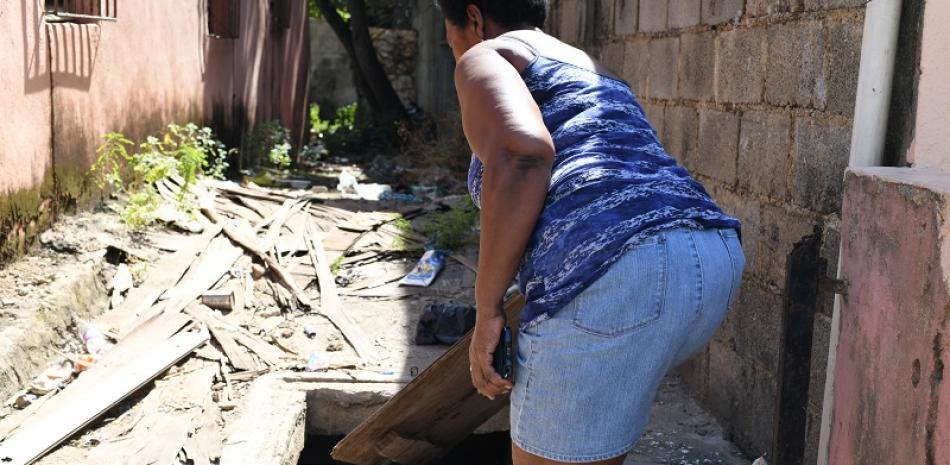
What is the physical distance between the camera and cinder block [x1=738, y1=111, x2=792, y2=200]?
11.0 ft

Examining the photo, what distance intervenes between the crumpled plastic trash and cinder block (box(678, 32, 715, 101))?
68.9 inches

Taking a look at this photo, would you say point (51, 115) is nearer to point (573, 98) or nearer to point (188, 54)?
point (188, 54)

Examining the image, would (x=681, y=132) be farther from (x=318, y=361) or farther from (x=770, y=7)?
(x=318, y=361)

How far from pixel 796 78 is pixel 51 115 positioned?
4.33 meters

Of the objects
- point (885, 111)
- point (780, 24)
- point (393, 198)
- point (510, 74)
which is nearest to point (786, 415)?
point (885, 111)

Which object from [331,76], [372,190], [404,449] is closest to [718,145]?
[404,449]

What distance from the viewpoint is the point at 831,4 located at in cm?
298

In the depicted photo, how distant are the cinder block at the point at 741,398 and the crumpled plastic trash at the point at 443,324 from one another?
1.60 meters

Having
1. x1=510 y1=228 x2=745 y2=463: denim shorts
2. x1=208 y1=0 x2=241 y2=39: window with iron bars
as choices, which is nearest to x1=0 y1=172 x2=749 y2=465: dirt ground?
x1=510 y1=228 x2=745 y2=463: denim shorts

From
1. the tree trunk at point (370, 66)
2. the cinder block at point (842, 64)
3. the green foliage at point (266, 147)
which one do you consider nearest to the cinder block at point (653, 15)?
the cinder block at point (842, 64)

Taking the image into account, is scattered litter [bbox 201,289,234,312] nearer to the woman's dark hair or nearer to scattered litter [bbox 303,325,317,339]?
scattered litter [bbox 303,325,317,339]

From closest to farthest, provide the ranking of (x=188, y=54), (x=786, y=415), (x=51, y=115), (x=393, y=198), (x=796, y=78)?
1. (x=786, y=415)
2. (x=796, y=78)
3. (x=51, y=115)
4. (x=188, y=54)
5. (x=393, y=198)

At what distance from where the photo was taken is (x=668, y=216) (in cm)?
195

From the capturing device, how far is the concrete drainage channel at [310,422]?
391cm
